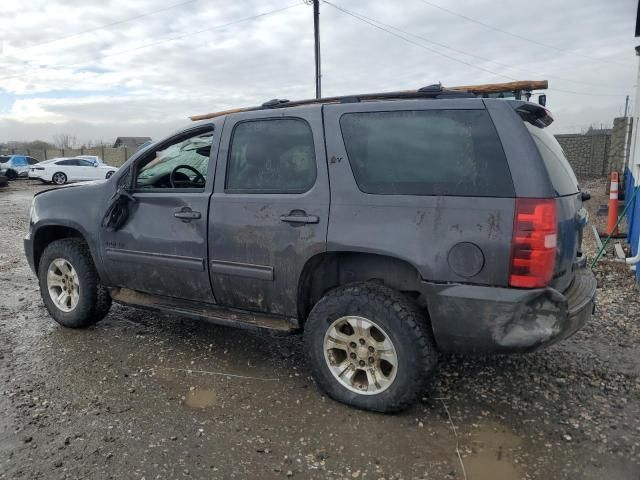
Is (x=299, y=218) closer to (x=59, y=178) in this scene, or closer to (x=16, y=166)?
(x=59, y=178)

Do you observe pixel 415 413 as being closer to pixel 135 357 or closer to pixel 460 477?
pixel 460 477

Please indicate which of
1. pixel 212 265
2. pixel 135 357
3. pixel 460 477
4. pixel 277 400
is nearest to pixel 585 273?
pixel 460 477

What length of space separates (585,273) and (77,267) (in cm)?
405

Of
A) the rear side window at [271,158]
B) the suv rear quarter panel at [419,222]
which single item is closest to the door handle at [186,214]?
the rear side window at [271,158]

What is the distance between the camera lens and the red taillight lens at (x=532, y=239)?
258 centimetres

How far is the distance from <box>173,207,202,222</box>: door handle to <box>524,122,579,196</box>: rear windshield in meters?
2.26

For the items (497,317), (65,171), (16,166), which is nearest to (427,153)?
(497,317)

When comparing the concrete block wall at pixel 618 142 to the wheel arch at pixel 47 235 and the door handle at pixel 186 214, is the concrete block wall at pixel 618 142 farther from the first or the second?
the wheel arch at pixel 47 235

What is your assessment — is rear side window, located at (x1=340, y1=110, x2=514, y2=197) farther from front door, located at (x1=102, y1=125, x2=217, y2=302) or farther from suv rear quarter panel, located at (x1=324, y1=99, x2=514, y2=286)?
front door, located at (x1=102, y1=125, x2=217, y2=302)

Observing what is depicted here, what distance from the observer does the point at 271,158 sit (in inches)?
135

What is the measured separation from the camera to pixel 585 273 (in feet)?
11.3

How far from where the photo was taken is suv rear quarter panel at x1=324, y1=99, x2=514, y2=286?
264 cm

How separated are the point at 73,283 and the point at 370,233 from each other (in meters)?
2.95

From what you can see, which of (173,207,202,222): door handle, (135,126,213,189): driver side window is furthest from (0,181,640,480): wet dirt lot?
(135,126,213,189): driver side window
